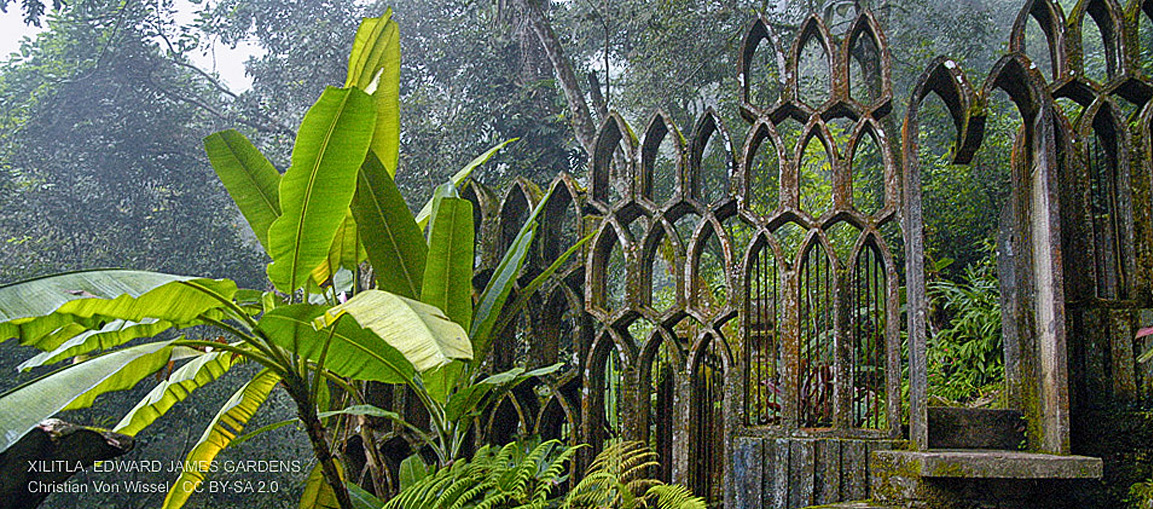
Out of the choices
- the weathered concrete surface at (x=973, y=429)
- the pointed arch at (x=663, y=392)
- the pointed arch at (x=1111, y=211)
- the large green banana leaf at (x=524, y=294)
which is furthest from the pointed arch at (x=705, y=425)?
the pointed arch at (x=1111, y=211)

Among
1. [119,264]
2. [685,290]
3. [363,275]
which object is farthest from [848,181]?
[119,264]

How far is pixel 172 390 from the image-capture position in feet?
6.32

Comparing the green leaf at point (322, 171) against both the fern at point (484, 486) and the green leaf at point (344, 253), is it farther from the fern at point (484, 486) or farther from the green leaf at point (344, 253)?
the fern at point (484, 486)

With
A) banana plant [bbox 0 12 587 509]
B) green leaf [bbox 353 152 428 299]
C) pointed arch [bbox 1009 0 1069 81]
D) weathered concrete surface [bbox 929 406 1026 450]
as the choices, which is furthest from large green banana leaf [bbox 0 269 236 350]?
pointed arch [bbox 1009 0 1069 81]

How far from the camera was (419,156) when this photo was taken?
24.8ft

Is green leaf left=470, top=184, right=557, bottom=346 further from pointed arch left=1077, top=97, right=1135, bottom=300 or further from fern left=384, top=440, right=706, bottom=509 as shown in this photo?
pointed arch left=1077, top=97, right=1135, bottom=300

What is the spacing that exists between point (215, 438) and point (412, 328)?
943 millimetres

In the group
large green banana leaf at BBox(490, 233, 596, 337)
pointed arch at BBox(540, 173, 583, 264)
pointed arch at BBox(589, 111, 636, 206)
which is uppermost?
pointed arch at BBox(589, 111, 636, 206)

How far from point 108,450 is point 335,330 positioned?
48 cm

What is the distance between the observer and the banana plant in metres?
1.55

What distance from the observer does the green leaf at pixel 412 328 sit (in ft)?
4.12

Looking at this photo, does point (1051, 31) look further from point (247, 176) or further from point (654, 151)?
point (247, 176)

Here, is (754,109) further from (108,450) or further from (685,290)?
(108,450)

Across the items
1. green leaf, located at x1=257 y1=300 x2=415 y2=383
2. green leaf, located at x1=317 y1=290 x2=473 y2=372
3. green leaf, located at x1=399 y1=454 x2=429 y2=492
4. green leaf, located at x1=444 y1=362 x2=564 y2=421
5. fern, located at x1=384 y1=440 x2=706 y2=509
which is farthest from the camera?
green leaf, located at x1=399 y1=454 x2=429 y2=492
